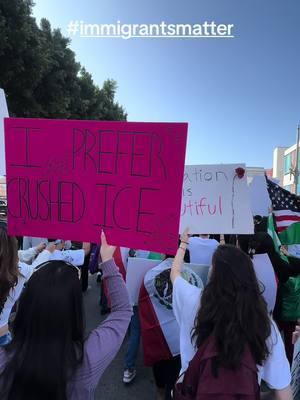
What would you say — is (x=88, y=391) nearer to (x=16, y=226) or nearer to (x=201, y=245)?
(x=16, y=226)

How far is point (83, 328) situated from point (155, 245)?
0.62m

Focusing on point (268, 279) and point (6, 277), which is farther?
point (268, 279)

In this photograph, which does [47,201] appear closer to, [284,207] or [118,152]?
[118,152]

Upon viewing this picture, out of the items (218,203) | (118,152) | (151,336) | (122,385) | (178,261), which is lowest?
(122,385)

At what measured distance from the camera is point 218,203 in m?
2.89

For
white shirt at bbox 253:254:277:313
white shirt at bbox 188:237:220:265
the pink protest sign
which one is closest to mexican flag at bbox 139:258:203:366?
white shirt at bbox 253:254:277:313

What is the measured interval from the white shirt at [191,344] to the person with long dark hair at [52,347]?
2.27ft

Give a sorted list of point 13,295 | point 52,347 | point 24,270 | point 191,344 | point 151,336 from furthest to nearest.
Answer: point 151,336 < point 24,270 < point 13,295 < point 191,344 < point 52,347

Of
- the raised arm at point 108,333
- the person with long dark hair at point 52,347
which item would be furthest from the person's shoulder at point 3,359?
the raised arm at point 108,333

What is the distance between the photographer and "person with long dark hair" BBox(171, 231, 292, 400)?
5.64ft

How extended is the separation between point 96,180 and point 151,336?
5.84 feet

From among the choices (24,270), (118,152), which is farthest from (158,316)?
(118,152)

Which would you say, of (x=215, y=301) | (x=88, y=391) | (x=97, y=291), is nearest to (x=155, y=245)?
(x=215, y=301)

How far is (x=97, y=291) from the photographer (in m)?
7.19
